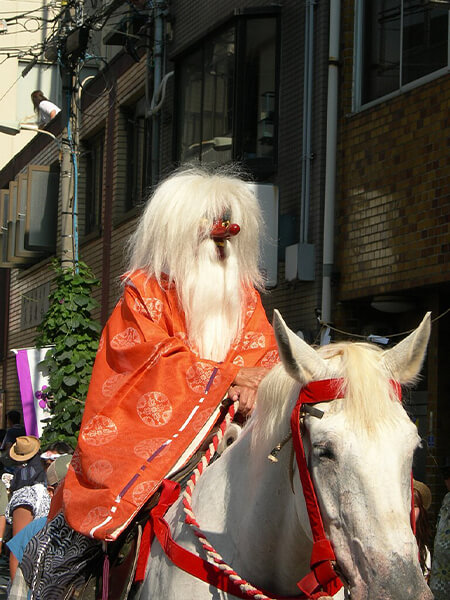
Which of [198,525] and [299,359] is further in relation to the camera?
[198,525]

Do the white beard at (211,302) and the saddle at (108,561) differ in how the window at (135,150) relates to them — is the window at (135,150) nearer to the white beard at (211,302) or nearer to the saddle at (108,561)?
the white beard at (211,302)

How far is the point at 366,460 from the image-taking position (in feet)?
A: 9.12

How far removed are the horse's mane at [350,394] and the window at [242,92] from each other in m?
9.10

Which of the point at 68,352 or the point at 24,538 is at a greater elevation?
the point at 68,352

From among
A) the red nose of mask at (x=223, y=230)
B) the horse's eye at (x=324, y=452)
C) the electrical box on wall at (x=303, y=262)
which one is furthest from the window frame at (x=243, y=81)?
the horse's eye at (x=324, y=452)

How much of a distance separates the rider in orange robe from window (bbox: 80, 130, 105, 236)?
15636mm

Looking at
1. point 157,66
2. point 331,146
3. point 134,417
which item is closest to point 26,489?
point 331,146

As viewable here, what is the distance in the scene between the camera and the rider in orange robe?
3.84m

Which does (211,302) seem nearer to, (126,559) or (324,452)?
(126,559)

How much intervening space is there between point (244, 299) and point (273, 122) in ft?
27.0

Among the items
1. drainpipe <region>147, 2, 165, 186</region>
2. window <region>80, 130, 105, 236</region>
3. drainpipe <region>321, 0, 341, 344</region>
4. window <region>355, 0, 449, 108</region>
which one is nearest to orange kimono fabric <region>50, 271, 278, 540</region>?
window <region>355, 0, 449, 108</region>

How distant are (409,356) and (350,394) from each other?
0.80ft

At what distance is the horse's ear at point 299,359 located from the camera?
295 cm

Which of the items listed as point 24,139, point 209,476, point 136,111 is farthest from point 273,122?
point 24,139
